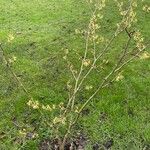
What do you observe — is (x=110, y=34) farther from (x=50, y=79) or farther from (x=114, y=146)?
(x=114, y=146)

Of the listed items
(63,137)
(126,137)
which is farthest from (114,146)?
(63,137)

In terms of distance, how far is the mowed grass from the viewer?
1503 centimetres

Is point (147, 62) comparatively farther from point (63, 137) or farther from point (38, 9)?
point (38, 9)

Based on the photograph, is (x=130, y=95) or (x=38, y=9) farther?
(x=38, y=9)

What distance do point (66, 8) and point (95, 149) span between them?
1370 cm

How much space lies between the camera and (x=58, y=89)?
1711 centimetres

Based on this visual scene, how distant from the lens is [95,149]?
14.5 m

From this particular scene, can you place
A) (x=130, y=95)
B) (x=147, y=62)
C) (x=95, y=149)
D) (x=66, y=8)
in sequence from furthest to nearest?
(x=66, y=8) → (x=147, y=62) → (x=130, y=95) → (x=95, y=149)

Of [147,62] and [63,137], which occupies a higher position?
[147,62]

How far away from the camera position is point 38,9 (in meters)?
26.5

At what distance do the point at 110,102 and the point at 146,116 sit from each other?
1.54 m

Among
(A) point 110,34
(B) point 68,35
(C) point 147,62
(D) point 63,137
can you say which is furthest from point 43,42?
(D) point 63,137

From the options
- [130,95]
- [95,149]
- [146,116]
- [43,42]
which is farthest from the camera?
[43,42]

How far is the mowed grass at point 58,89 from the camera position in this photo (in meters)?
15.0
